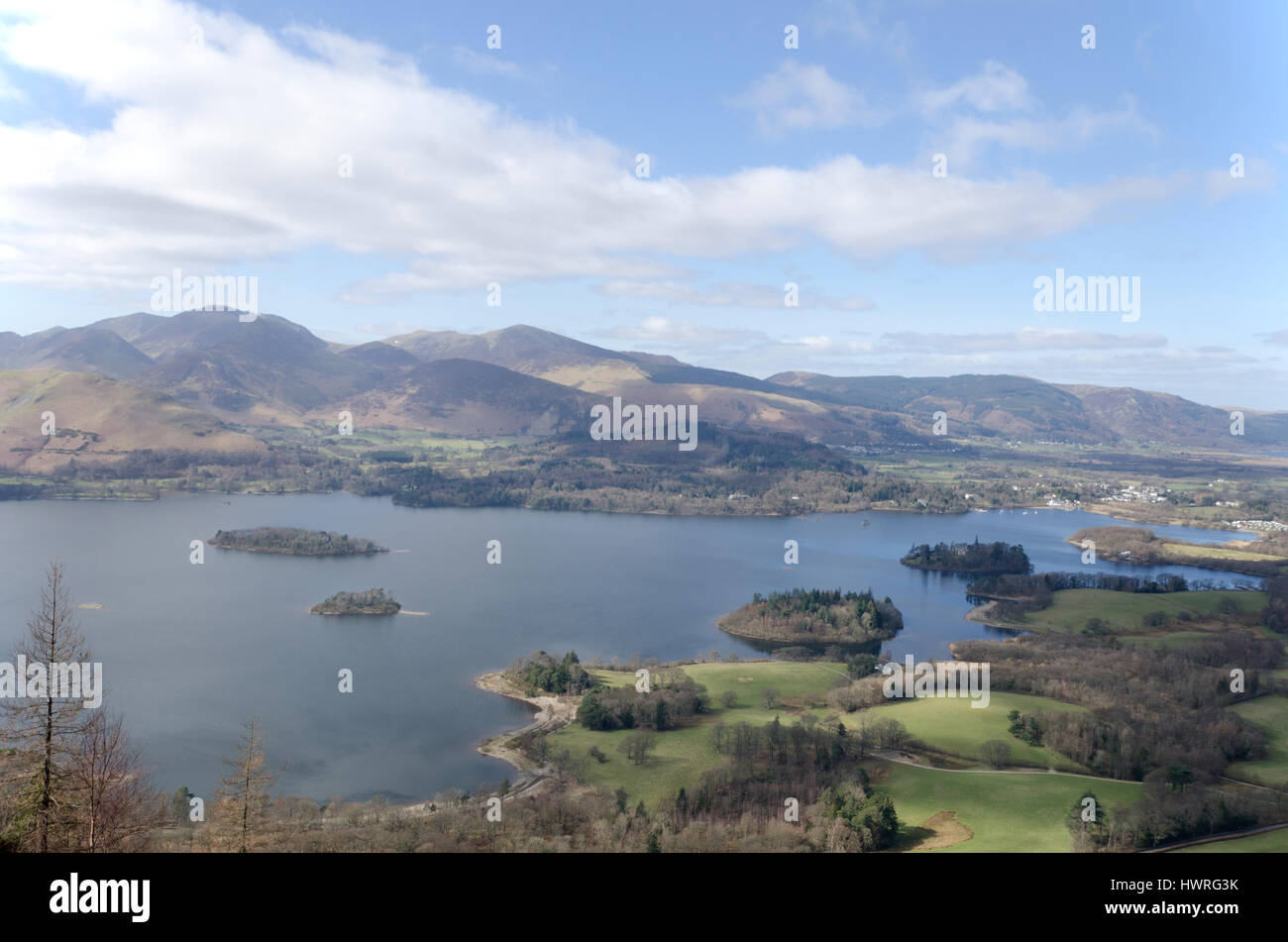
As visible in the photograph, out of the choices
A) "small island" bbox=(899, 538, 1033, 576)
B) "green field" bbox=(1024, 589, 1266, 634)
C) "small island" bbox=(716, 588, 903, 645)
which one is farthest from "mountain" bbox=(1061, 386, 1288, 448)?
"small island" bbox=(716, 588, 903, 645)

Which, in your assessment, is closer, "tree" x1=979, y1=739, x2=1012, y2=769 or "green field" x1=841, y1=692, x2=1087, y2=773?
"tree" x1=979, y1=739, x2=1012, y2=769

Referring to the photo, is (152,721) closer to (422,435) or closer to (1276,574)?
(1276,574)

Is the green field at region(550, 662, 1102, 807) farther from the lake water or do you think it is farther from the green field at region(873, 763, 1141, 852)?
the lake water

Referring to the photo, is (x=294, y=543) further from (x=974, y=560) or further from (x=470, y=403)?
(x=470, y=403)

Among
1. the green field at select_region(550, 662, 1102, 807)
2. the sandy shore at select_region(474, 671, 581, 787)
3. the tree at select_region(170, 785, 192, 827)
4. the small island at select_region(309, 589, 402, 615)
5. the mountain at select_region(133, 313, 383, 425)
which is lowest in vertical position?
the sandy shore at select_region(474, 671, 581, 787)

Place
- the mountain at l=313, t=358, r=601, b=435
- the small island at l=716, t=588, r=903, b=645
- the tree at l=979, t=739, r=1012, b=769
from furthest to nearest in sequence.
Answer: the mountain at l=313, t=358, r=601, b=435 < the small island at l=716, t=588, r=903, b=645 < the tree at l=979, t=739, r=1012, b=769
